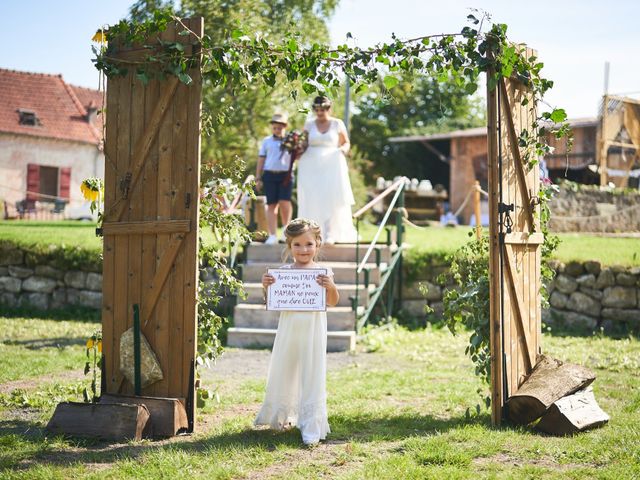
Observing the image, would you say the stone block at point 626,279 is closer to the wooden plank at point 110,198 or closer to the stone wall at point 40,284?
the wooden plank at point 110,198

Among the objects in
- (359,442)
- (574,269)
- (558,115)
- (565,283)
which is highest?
(558,115)

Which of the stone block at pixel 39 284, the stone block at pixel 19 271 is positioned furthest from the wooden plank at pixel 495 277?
the stone block at pixel 19 271

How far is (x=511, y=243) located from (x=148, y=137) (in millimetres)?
2873

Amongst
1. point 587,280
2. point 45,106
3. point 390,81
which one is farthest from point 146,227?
point 45,106

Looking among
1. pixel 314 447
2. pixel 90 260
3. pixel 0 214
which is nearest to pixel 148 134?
pixel 314 447

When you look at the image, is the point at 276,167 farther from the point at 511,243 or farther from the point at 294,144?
the point at 511,243

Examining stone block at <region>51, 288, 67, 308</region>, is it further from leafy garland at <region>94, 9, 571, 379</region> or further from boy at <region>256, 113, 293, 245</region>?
leafy garland at <region>94, 9, 571, 379</region>

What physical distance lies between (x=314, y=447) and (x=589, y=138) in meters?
20.6

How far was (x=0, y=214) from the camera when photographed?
25.8 metres

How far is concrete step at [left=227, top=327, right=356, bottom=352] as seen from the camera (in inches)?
369

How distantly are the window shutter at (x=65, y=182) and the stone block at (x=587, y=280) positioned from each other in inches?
1054

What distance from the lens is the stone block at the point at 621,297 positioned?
10.3 m

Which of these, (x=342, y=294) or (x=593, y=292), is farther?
(x=593, y=292)

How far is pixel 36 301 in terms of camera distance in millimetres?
11938
